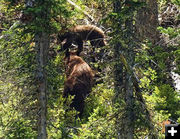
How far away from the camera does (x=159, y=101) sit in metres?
10.6

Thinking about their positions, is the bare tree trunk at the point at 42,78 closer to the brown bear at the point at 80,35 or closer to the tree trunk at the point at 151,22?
the brown bear at the point at 80,35

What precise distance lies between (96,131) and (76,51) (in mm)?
4472

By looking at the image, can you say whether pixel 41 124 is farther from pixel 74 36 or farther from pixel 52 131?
pixel 74 36

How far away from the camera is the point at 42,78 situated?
8.02 metres

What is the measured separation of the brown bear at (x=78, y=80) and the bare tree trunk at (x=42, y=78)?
362cm

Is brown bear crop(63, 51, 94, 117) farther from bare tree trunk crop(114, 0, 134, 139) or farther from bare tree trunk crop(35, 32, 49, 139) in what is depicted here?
bare tree trunk crop(35, 32, 49, 139)

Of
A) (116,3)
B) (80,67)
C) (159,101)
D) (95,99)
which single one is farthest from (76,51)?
(116,3)

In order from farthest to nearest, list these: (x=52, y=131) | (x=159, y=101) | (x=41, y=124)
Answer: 1. (x=159, y=101)
2. (x=52, y=131)
3. (x=41, y=124)

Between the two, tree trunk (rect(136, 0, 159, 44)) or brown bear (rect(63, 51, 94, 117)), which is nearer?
brown bear (rect(63, 51, 94, 117))

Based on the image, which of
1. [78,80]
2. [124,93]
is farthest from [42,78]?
[78,80]

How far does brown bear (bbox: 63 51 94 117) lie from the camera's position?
38.3 feet

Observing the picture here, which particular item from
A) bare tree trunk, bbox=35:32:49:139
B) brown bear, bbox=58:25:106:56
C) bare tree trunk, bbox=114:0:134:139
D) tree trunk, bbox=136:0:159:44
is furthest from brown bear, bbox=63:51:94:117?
tree trunk, bbox=136:0:159:44

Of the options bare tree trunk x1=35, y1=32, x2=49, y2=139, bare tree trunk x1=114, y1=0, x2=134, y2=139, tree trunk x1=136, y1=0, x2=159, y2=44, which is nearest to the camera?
bare tree trunk x1=35, y1=32, x2=49, y2=139

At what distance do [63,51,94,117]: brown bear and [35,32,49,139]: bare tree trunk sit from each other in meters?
3.62
